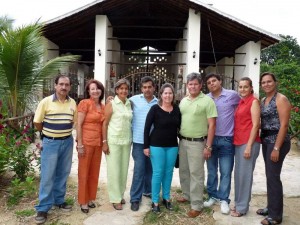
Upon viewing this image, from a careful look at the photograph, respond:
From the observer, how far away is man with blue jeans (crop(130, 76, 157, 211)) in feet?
12.3

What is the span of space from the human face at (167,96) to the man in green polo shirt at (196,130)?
18cm

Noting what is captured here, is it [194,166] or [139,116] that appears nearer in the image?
[194,166]

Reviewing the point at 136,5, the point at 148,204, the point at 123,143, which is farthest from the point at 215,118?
the point at 136,5

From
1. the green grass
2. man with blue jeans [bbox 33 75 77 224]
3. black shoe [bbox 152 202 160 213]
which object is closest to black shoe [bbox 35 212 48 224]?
man with blue jeans [bbox 33 75 77 224]

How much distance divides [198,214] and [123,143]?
1.28 metres

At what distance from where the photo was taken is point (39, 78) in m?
7.22

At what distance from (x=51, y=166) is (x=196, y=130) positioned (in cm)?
173

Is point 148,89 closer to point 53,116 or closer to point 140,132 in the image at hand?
point 140,132

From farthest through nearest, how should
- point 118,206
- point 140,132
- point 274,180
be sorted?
point 118,206 < point 140,132 < point 274,180

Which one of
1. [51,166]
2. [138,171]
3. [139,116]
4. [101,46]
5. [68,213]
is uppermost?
[101,46]

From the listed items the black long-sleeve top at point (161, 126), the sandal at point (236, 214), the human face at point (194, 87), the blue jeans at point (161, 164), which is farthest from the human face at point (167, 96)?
the sandal at point (236, 214)

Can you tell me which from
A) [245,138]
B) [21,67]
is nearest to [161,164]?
[245,138]

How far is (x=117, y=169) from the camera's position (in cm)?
375

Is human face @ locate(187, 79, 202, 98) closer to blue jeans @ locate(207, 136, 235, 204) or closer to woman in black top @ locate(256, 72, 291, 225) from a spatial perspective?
blue jeans @ locate(207, 136, 235, 204)
